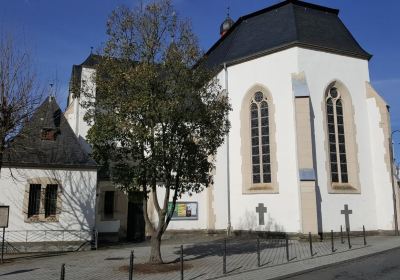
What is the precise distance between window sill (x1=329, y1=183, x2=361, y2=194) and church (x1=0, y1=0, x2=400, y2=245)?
0.22 ft

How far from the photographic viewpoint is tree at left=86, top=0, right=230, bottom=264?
11797 millimetres

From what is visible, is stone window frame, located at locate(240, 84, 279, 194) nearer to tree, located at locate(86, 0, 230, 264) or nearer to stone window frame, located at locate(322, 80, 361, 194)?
stone window frame, located at locate(322, 80, 361, 194)

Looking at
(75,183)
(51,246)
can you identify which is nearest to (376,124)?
(75,183)

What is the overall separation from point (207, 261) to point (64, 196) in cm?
772

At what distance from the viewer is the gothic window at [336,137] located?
21062mm

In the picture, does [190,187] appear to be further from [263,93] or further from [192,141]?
[263,93]

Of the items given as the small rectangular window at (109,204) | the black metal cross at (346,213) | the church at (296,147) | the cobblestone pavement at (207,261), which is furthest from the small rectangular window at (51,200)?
the black metal cross at (346,213)

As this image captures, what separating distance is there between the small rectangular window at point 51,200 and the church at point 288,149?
0.63 metres

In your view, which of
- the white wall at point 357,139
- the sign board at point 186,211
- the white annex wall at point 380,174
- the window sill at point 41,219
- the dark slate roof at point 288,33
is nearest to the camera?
the window sill at point 41,219

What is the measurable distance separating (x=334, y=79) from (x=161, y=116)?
13.7 meters

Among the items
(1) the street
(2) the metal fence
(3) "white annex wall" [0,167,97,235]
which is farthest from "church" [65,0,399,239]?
(1) the street

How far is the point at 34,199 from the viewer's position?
17.1 metres

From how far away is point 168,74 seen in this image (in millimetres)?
12523

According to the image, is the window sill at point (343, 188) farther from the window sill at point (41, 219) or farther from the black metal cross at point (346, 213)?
the window sill at point (41, 219)
